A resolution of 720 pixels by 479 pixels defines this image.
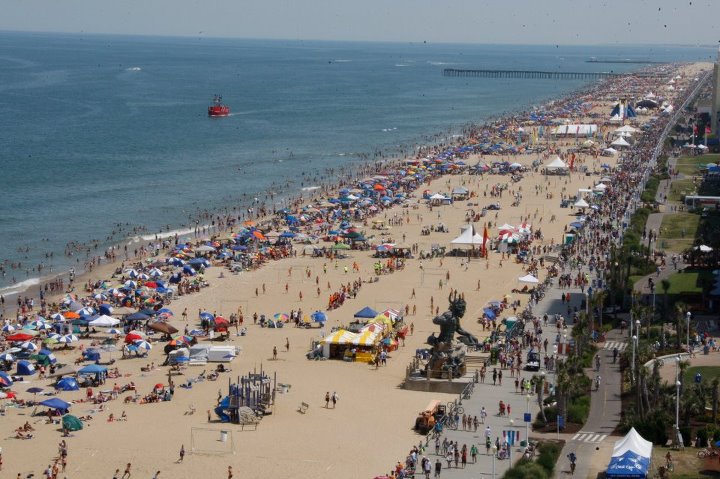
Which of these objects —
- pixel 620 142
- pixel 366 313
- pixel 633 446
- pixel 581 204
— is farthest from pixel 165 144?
pixel 633 446

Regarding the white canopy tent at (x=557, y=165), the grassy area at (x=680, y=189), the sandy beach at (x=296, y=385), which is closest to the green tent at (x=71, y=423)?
the sandy beach at (x=296, y=385)

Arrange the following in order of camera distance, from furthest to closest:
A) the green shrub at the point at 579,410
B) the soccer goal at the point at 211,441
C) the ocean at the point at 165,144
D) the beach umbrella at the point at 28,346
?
the ocean at the point at 165,144, the beach umbrella at the point at 28,346, the green shrub at the point at 579,410, the soccer goal at the point at 211,441

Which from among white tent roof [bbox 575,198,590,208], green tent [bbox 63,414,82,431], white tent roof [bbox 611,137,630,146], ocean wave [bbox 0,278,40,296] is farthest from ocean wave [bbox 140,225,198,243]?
white tent roof [bbox 611,137,630,146]

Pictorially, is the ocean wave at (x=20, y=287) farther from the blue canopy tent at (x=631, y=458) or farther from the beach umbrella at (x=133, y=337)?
the blue canopy tent at (x=631, y=458)

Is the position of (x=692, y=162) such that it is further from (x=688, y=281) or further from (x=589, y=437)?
(x=589, y=437)

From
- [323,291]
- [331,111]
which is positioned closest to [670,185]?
[323,291]
